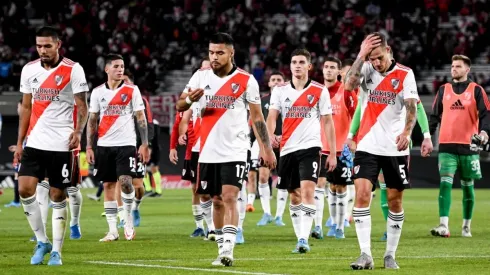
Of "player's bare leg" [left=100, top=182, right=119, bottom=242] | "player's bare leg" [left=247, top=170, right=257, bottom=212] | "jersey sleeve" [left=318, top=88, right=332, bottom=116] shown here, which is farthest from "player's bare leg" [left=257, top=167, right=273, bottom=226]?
"jersey sleeve" [left=318, top=88, right=332, bottom=116]

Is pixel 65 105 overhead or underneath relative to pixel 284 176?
overhead

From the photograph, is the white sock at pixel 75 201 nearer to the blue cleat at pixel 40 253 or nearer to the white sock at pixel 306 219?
the white sock at pixel 306 219

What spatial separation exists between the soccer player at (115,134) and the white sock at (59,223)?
419 centimetres

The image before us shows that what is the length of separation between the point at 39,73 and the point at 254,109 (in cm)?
250

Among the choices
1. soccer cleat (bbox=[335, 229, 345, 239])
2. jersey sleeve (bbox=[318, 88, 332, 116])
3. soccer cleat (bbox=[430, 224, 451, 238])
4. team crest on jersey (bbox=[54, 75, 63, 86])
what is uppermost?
team crest on jersey (bbox=[54, 75, 63, 86])

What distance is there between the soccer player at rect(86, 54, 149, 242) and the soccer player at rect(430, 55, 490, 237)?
15.8ft

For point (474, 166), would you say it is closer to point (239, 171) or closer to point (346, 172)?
point (346, 172)

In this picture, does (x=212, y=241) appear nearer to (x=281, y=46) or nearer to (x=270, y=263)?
(x=270, y=263)

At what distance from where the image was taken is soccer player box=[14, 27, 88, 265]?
1255cm

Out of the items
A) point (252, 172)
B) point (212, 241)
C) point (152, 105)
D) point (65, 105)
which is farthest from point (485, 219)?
point (152, 105)

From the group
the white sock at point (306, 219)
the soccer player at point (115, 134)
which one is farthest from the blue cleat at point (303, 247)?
the soccer player at point (115, 134)

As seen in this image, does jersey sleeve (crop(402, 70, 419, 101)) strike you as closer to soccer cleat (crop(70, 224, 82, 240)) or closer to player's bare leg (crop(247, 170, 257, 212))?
soccer cleat (crop(70, 224, 82, 240))

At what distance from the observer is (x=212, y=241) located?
1661 centimetres

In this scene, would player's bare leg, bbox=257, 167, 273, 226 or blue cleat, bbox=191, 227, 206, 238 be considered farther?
player's bare leg, bbox=257, 167, 273, 226
